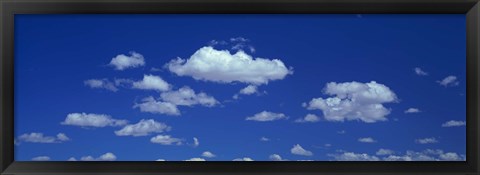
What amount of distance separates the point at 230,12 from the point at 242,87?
27 centimetres

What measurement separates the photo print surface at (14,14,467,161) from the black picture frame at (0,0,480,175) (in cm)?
4

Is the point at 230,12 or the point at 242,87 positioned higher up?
the point at 230,12

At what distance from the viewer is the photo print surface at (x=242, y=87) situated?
8.93ft

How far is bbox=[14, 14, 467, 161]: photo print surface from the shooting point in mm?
2721

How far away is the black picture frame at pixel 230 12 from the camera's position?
8.76 feet

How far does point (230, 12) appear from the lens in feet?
8.84

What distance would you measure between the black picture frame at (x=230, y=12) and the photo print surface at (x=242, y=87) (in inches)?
1.5

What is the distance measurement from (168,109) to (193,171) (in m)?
0.24

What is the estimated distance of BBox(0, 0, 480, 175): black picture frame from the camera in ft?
8.76

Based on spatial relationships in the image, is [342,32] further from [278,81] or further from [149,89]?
[149,89]

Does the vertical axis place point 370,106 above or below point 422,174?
above

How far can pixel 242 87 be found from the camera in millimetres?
2744

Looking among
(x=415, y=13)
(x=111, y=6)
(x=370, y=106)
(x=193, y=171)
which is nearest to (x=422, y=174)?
(x=370, y=106)

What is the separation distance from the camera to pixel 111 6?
268cm
